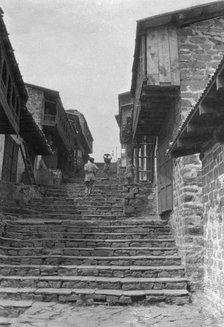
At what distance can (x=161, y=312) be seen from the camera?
20.7 feet

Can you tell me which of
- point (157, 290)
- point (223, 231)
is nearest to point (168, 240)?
point (157, 290)

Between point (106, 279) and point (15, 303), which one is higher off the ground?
point (106, 279)

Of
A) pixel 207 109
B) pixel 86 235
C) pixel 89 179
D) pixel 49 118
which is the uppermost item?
pixel 49 118

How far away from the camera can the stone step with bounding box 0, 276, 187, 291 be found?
7238 millimetres

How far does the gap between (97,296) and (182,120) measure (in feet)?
14.4

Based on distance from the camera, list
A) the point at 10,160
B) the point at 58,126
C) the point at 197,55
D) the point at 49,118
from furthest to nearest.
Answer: the point at 58,126
the point at 49,118
the point at 10,160
the point at 197,55

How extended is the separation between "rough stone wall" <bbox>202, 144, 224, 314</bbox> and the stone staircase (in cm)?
141

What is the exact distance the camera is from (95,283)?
7.26 meters

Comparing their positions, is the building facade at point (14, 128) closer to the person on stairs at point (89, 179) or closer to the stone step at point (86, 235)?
the person on stairs at point (89, 179)

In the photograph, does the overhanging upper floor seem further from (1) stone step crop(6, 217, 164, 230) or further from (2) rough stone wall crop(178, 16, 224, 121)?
(1) stone step crop(6, 217, 164, 230)

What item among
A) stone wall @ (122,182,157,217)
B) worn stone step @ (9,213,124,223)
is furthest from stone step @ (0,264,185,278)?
stone wall @ (122,182,157,217)

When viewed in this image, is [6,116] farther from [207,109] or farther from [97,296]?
[207,109]

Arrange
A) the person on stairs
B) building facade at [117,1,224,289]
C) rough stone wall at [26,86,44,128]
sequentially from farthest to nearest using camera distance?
rough stone wall at [26,86,44,128] → the person on stairs → building facade at [117,1,224,289]

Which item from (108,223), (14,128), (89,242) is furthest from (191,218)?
(14,128)
